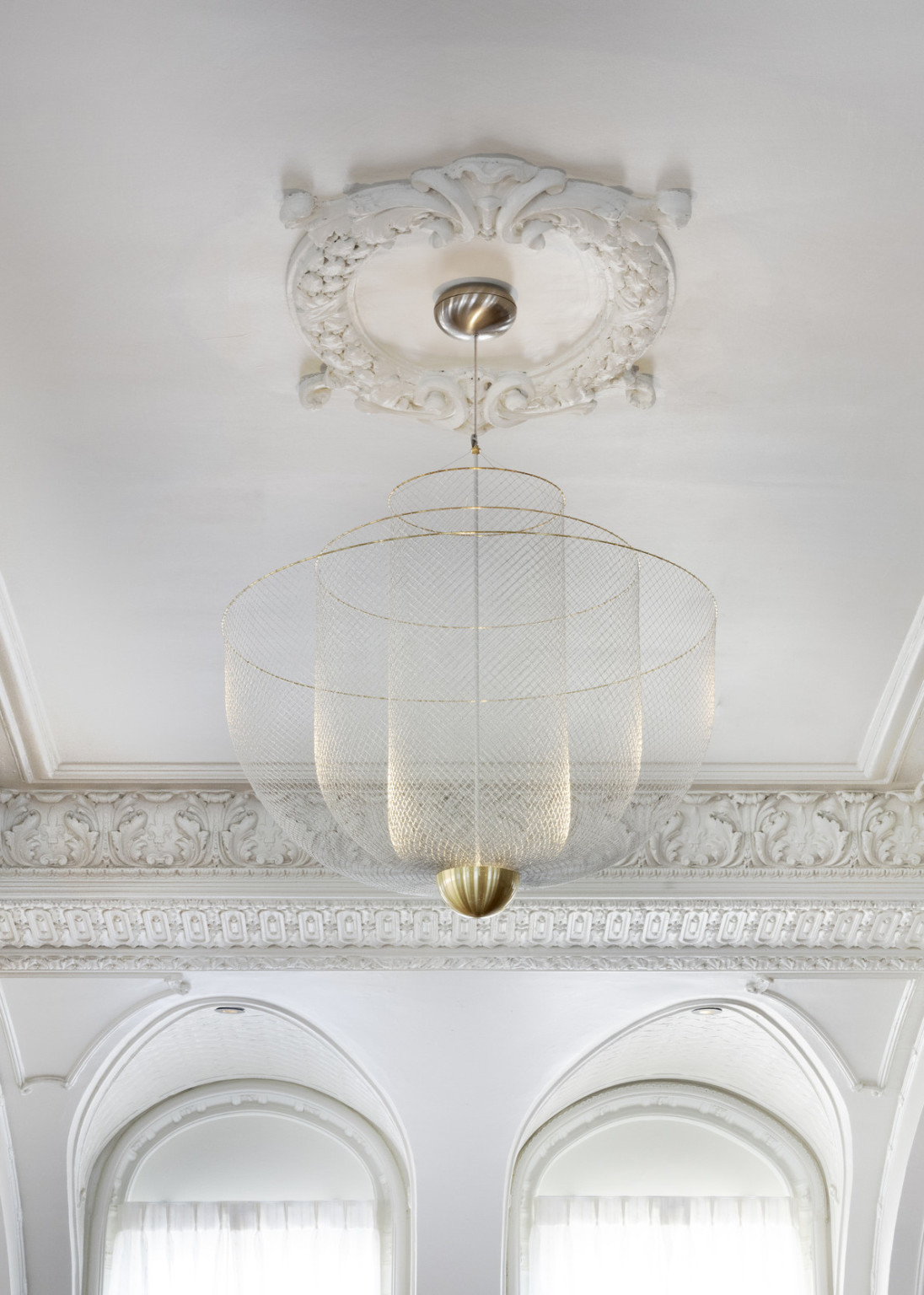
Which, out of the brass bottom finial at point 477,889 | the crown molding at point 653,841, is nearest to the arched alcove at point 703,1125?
the crown molding at point 653,841

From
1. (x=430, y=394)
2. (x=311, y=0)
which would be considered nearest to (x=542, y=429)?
(x=430, y=394)

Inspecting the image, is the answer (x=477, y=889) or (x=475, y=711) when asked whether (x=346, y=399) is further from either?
(x=477, y=889)

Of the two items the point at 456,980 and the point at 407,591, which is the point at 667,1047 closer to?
the point at 456,980

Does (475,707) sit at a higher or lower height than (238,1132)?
lower

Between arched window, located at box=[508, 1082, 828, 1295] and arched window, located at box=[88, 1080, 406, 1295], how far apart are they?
69 centimetres

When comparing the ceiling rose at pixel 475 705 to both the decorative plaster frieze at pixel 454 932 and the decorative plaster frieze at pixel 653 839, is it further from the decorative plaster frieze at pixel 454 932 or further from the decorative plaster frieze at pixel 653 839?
the decorative plaster frieze at pixel 454 932

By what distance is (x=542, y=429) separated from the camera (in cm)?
304

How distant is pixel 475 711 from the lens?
100 inches

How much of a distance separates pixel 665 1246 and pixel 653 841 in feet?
8.40

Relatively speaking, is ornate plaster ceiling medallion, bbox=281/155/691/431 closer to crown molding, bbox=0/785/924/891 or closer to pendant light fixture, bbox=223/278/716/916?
pendant light fixture, bbox=223/278/716/916

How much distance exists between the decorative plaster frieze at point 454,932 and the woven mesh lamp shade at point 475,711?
166 cm

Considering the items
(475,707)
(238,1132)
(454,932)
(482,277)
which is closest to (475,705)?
(475,707)

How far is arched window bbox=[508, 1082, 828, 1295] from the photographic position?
5980mm

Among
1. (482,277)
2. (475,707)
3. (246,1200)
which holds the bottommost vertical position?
(475,707)
